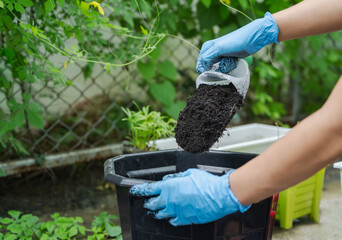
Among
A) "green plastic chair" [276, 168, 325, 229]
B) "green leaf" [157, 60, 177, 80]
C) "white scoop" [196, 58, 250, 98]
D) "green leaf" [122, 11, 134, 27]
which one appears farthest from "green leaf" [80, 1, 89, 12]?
"green plastic chair" [276, 168, 325, 229]

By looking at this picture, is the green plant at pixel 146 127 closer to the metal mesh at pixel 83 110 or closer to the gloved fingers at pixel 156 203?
the metal mesh at pixel 83 110

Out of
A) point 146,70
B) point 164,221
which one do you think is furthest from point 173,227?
point 146,70

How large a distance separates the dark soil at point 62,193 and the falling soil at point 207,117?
905 mm

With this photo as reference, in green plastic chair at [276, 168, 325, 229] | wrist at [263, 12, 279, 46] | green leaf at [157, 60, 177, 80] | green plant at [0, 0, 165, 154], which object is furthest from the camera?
green leaf at [157, 60, 177, 80]

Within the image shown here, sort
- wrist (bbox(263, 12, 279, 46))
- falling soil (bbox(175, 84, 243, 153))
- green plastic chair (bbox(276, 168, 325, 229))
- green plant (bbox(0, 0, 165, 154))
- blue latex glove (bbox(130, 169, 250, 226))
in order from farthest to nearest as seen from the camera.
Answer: green plastic chair (bbox(276, 168, 325, 229)), green plant (bbox(0, 0, 165, 154)), wrist (bbox(263, 12, 279, 46)), falling soil (bbox(175, 84, 243, 153)), blue latex glove (bbox(130, 169, 250, 226))

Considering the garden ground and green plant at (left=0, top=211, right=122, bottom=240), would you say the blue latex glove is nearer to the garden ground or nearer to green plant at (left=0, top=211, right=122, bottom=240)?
green plant at (left=0, top=211, right=122, bottom=240)

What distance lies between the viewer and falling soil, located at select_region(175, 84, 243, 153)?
3.93ft

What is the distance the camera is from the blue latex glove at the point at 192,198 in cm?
97

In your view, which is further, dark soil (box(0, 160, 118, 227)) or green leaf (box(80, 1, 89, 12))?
dark soil (box(0, 160, 118, 227))

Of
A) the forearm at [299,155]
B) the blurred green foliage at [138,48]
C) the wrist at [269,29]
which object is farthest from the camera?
the blurred green foliage at [138,48]

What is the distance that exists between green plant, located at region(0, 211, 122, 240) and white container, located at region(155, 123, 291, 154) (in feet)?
1.49

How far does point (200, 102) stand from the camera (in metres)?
1.23

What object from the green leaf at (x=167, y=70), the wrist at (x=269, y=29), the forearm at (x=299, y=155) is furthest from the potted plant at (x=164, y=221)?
the green leaf at (x=167, y=70)

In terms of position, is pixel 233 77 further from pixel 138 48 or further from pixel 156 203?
pixel 138 48
